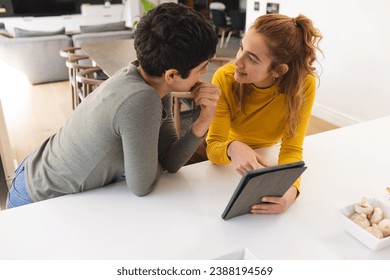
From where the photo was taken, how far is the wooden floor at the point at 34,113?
3.09 m

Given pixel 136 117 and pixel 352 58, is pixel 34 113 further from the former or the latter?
pixel 352 58

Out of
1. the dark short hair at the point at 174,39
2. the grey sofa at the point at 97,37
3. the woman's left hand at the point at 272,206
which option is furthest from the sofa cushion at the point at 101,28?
the woman's left hand at the point at 272,206

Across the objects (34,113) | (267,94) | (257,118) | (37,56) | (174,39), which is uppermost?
(174,39)

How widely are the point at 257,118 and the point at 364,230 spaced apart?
65 centimetres

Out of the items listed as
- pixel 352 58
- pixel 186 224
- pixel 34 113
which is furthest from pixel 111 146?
pixel 34 113

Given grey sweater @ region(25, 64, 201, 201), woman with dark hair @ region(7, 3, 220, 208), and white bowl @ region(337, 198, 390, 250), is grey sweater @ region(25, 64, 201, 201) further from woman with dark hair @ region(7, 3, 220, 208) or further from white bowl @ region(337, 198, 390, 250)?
white bowl @ region(337, 198, 390, 250)

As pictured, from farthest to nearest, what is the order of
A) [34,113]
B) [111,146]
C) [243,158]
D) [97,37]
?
1. [97,37]
2. [34,113]
3. [243,158]
4. [111,146]

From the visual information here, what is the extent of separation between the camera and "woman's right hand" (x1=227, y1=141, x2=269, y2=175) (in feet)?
Result: 3.54

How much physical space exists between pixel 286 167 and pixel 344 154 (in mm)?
576

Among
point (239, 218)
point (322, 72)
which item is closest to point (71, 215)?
point (239, 218)

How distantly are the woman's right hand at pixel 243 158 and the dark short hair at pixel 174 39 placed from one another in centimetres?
34

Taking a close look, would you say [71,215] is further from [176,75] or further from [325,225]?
[325,225]

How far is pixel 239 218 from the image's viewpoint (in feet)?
3.09

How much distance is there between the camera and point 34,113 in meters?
3.68
